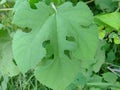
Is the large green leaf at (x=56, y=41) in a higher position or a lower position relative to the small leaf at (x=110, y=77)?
higher

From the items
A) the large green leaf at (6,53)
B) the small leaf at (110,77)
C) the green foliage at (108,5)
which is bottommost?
the small leaf at (110,77)

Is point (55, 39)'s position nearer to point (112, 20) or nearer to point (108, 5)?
point (112, 20)

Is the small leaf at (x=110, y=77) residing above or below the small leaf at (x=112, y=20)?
below

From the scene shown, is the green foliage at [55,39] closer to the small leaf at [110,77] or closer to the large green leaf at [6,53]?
the large green leaf at [6,53]

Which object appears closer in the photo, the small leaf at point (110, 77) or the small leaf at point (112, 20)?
the small leaf at point (112, 20)

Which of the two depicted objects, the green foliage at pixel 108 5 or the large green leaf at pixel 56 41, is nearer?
the large green leaf at pixel 56 41

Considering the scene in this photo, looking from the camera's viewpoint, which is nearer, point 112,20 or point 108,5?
point 112,20

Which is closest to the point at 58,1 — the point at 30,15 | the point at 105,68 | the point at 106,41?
the point at 30,15

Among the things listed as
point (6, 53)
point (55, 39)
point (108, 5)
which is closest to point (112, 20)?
point (55, 39)

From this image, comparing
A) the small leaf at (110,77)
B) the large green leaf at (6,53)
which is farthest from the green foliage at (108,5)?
the large green leaf at (6,53)

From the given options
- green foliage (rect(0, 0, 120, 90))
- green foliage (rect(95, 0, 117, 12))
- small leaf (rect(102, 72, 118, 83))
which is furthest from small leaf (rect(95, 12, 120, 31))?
small leaf (rect(102, 72, 118, 83))
